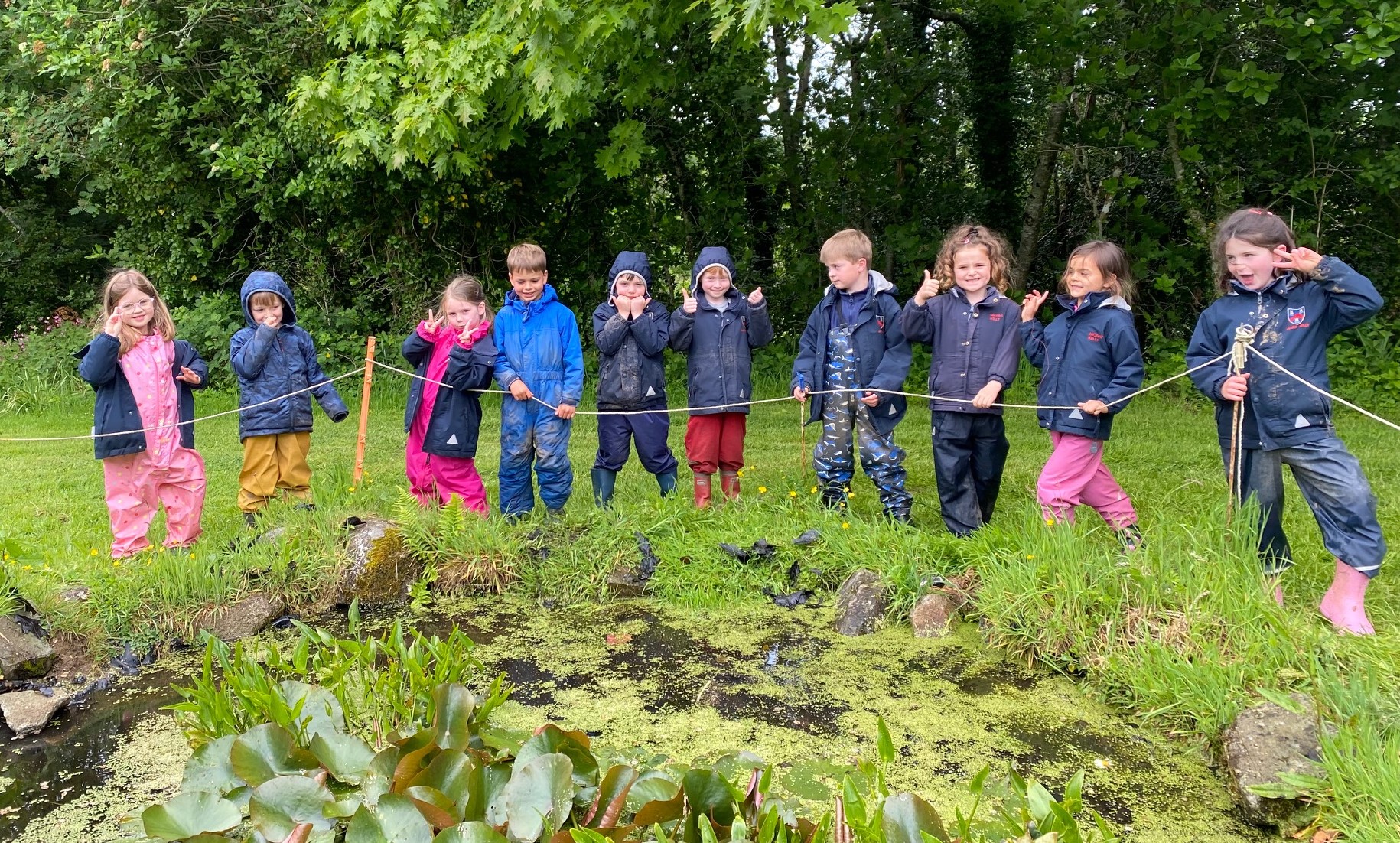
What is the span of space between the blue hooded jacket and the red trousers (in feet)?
2.22

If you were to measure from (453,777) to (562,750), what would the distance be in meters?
0.28

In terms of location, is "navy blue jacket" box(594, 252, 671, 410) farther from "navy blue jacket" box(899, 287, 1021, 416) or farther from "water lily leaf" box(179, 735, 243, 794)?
"water lily leaf" box(179, 735, 243, 794)

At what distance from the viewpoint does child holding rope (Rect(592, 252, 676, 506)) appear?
17.3ft

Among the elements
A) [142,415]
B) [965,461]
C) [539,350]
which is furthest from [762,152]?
[142,415]

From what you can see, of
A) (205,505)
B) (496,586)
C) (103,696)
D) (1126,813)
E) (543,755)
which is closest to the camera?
(543,755)

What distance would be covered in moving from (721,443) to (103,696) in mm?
3076

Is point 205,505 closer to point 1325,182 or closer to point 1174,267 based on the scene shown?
point 1174,267

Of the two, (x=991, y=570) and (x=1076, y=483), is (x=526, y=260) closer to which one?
(x=991, y=570)

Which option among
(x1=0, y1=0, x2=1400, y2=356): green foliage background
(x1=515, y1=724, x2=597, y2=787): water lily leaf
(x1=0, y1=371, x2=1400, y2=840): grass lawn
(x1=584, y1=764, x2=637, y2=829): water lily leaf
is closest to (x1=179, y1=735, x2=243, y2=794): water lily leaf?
(x1=515, y1=724, x2=597, y2=787): water lily leaf

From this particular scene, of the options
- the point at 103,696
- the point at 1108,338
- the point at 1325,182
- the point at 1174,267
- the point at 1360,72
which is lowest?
the point at 103,696

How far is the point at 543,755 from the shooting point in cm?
Result: 245

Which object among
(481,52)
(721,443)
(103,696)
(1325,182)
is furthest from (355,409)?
(1325,182)

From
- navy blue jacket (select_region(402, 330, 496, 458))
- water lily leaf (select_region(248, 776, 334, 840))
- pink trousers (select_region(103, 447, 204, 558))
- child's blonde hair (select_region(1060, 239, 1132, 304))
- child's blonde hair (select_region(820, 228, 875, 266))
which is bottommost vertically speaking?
water lily leaf (select_region(248, 776, 334, 840))

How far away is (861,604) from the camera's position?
14.1ft
